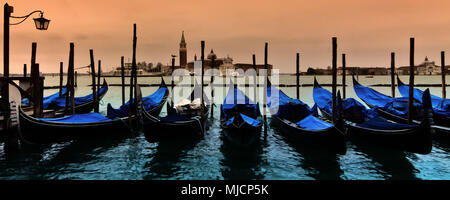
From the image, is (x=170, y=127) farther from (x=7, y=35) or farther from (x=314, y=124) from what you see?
(x=7, y=35)

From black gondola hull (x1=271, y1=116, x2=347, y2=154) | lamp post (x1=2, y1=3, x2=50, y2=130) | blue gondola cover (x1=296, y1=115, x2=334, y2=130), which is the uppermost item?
lamp post (x1=2, y1=3, x2=50, y2=130)

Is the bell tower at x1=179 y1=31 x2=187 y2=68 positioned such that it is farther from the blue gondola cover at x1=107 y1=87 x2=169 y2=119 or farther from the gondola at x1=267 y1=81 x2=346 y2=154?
the gondola at x1=267 y1=81 x2=346 y2=154

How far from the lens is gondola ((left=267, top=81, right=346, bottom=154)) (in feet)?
18.7

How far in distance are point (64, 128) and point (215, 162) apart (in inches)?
150

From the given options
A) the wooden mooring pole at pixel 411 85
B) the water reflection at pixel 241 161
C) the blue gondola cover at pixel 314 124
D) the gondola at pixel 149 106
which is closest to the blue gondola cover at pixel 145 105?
the gondola at pixel 149 106

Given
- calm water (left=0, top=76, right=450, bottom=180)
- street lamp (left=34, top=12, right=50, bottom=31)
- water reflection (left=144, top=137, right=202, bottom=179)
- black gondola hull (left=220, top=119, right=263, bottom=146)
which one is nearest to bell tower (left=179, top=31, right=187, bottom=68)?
water reflection (left=144, top=137, right=202, bottom=179)

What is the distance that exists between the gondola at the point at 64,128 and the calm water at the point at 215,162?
43 centimetres

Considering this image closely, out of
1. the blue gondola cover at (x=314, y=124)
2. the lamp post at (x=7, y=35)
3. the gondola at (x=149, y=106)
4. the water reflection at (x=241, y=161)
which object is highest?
the lamp post at (x=7, y=35)

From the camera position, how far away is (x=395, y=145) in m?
5.98

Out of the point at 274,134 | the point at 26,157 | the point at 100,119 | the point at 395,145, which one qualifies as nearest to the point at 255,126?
the point at 274,134

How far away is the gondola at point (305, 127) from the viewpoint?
5699mm

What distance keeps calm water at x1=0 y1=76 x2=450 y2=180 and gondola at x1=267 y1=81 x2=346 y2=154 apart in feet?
1.30

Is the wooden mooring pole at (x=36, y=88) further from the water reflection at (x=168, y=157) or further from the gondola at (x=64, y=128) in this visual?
the water reflection at (x=168, y=157)

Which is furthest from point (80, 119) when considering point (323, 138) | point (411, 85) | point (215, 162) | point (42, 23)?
point (411, 85)
